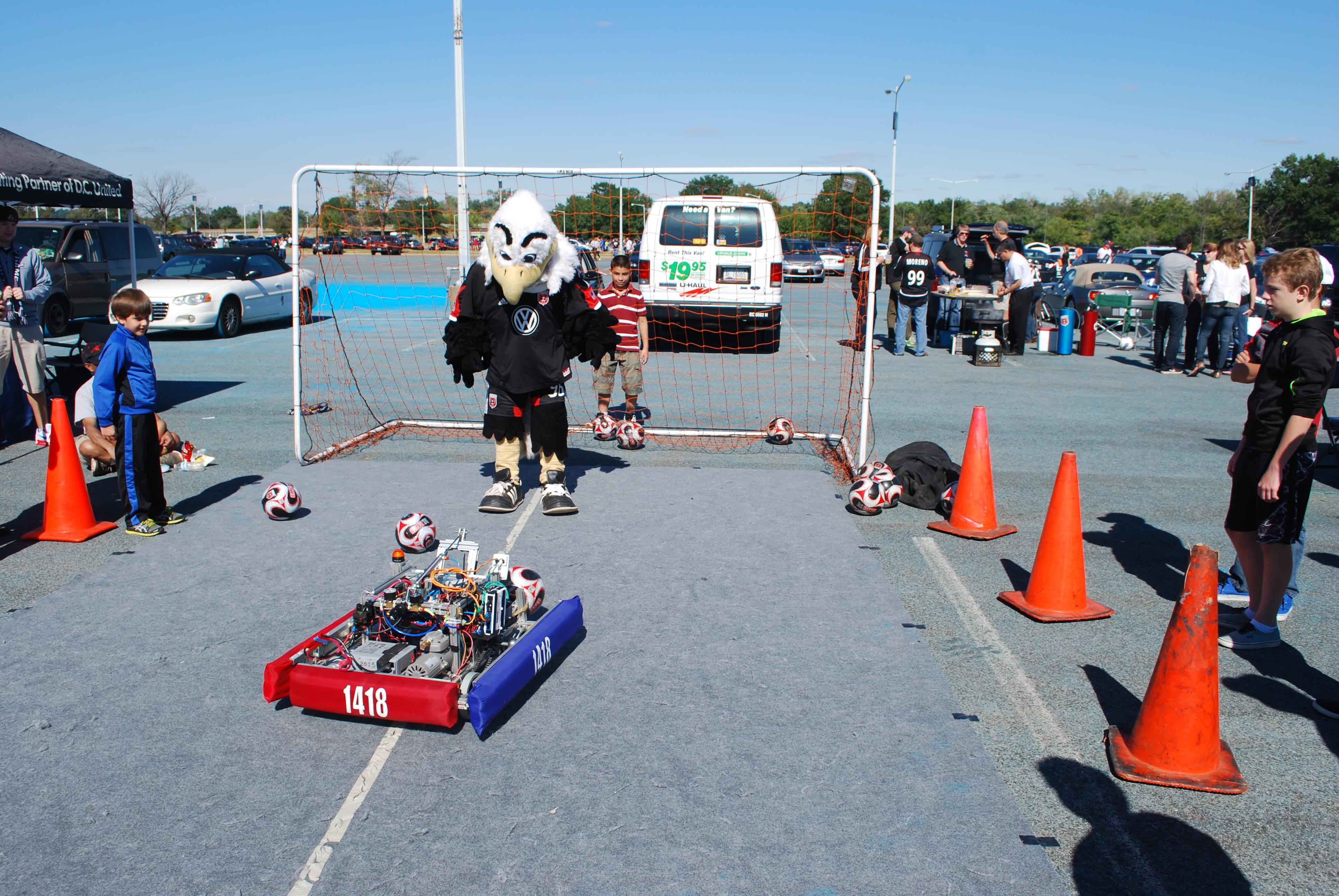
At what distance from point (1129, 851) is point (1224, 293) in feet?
41.7

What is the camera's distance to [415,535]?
5.54m

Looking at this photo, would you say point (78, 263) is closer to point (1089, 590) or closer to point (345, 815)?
point (345, 815)

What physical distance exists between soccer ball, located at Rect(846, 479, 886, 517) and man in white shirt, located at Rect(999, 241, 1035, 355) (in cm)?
1042

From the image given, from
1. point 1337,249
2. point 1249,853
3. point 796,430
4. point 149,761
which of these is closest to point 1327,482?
point 796,430

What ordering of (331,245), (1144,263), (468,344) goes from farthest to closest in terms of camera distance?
(1144,263) < (331,245) < (468,344)

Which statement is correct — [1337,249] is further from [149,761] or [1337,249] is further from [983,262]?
[149,761]

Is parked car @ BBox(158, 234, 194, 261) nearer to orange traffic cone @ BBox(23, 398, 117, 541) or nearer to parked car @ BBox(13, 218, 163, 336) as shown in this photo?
parked car @ BBox(13, 218, 163, 336)

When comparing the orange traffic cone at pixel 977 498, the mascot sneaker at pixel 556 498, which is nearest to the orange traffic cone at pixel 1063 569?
the orange traffic cone at pixel 977 498

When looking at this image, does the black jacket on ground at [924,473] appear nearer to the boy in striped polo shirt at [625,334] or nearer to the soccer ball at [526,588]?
the boy in striped polo shirt at [625,334]

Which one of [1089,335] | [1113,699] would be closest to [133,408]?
[1113,699]

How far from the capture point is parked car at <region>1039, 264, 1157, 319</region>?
19.1 m

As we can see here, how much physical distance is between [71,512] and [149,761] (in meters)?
3.31

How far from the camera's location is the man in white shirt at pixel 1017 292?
15.5m

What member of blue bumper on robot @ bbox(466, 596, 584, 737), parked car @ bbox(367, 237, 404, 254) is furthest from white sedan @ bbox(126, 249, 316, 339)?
blue bumper on robot @ bbox(466, 596, 584, 737)
